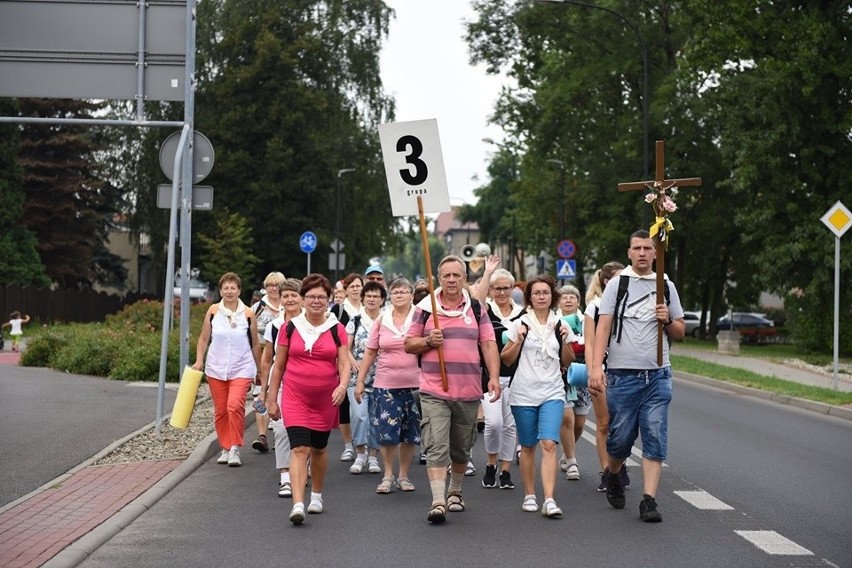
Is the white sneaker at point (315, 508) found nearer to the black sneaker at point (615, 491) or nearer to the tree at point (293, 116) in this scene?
the black sneaker at point (615, 491)

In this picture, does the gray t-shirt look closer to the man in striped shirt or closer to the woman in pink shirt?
the man in striped shirt

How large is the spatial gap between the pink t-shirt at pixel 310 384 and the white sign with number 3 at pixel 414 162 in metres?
1.47

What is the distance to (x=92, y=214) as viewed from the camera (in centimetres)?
5691

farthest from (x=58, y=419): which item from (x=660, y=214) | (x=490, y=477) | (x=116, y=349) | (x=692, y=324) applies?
(x=692, y=324)

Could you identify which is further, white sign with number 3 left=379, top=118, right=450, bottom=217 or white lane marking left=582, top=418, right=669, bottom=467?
white lane marking left=582, top=418, right=669, bottom=467

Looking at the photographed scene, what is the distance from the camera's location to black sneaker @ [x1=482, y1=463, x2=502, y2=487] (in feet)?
34.5

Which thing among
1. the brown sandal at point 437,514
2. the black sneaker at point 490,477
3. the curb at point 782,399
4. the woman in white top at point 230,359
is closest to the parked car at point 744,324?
the curb at point 782,399

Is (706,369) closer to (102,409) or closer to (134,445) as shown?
(102,409)

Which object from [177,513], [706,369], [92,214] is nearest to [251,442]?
[177,513]

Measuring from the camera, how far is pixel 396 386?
1059cm

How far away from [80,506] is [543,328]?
3429mm

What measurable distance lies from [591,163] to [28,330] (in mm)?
19655

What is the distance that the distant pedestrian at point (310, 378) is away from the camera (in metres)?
8.79

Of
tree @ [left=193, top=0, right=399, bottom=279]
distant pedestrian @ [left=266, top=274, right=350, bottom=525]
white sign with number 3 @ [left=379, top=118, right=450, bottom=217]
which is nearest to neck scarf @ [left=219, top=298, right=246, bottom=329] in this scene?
white sign with number 3 @ [left=379, top=118, right=450, bottom=217]
